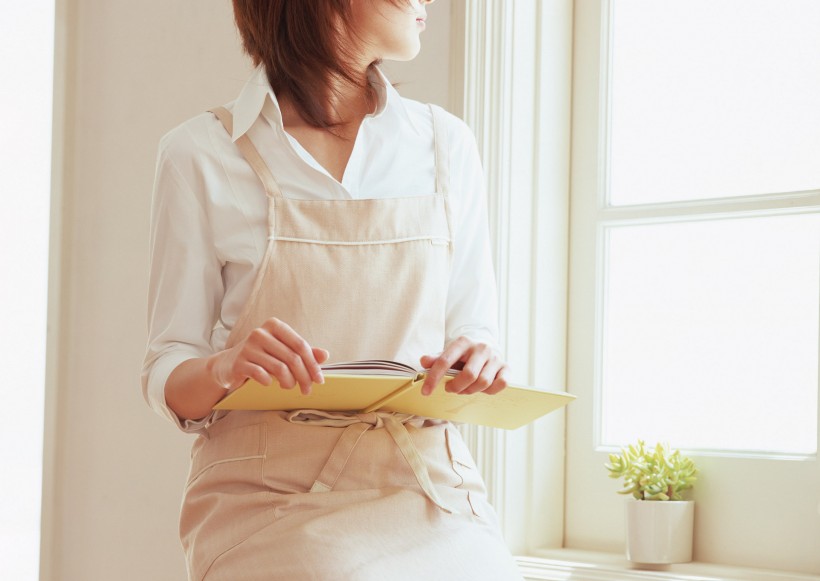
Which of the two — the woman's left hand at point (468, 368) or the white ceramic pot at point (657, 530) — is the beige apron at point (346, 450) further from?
the white ceramic pot at point (657, 530)

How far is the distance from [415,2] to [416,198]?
271mm

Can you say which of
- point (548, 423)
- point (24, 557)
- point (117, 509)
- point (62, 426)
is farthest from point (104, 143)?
point (548, 423)

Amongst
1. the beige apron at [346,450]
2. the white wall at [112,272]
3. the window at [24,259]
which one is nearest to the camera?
the beige apron at [346,450]

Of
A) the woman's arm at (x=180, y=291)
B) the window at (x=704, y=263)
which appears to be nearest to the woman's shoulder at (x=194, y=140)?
the woman's arm at (x=180, y=291)

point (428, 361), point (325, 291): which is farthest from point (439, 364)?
point (325, 291)

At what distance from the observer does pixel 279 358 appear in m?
0.98

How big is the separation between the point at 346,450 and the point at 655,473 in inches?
26.9

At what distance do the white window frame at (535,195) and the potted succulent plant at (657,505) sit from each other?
0.07 m

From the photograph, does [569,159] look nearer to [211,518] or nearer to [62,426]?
[211,518]

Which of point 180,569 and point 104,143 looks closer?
point 180,569

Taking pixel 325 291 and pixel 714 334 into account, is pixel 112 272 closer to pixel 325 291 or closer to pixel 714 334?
pixel 325 291

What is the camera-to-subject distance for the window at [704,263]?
5.44ft

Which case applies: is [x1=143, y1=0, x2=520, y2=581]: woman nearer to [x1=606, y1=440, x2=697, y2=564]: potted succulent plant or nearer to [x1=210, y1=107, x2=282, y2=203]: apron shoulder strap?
[x1=210, y1=107, x2=282, y2=203]: apron shoulder strap

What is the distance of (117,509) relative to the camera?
235cm
